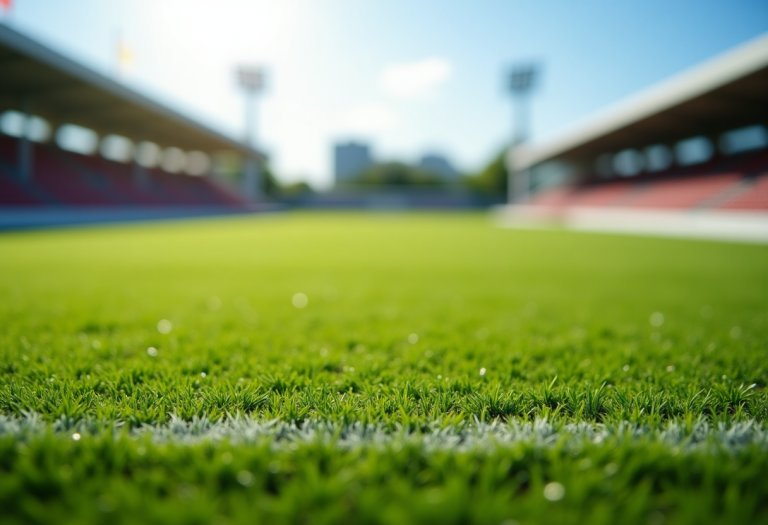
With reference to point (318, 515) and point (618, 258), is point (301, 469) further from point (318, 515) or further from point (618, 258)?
point (618, 258)

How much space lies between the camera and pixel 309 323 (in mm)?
3656

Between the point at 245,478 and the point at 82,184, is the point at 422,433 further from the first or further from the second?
the point at 82,184

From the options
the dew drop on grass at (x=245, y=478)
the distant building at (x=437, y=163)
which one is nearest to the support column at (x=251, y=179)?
the dew drop on grass at (x=245, y=478)

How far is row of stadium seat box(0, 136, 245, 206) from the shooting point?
1984 cm

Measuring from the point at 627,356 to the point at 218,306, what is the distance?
3.97 meters

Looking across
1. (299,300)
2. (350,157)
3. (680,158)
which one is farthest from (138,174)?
(350,157)

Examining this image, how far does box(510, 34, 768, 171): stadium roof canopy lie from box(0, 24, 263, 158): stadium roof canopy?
28.6 metres

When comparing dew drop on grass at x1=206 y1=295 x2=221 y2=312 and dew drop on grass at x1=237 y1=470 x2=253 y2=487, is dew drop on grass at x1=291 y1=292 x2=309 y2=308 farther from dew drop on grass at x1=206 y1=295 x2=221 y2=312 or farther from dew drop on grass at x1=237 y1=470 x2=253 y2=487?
dew drop on grass at x1=237 y1=470 x2=253 y2=487

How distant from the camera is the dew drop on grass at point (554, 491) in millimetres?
1238

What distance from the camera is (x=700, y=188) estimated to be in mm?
22672

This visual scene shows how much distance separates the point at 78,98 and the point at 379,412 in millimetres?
27968

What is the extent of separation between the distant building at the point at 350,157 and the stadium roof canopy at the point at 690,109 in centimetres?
8869

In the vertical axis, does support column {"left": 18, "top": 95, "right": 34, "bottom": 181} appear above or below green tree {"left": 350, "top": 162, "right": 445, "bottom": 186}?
below

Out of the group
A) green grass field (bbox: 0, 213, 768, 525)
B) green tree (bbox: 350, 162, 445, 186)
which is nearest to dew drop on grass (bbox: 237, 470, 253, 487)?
green grass field (bbox: 0, 213, 768, 525)
